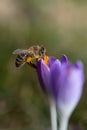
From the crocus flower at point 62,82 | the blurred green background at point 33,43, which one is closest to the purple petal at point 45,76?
the crocus flower at point 62,82

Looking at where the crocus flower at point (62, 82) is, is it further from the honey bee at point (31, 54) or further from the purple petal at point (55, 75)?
the honey bee at point (31, 54)

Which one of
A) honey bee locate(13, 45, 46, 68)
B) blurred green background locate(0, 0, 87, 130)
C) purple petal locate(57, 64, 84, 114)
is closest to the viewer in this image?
purple petal locate(57, 64, 84, 114)

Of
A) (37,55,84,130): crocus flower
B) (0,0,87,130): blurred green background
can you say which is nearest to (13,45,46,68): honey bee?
(37,55,84,130): crocus flower

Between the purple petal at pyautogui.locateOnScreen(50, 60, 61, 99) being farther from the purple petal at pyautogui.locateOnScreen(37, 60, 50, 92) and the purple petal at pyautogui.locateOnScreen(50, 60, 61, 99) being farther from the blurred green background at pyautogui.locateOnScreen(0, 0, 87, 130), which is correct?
the blurred green background at pyautogui.locateOnScreen(0, 0, 87, 130)

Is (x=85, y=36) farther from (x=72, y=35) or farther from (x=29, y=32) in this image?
(x=29, y=32)

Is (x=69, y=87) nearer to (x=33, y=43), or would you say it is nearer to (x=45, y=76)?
(x=45, y=76)

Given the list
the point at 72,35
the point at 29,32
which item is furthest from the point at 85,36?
the point at 29,32
